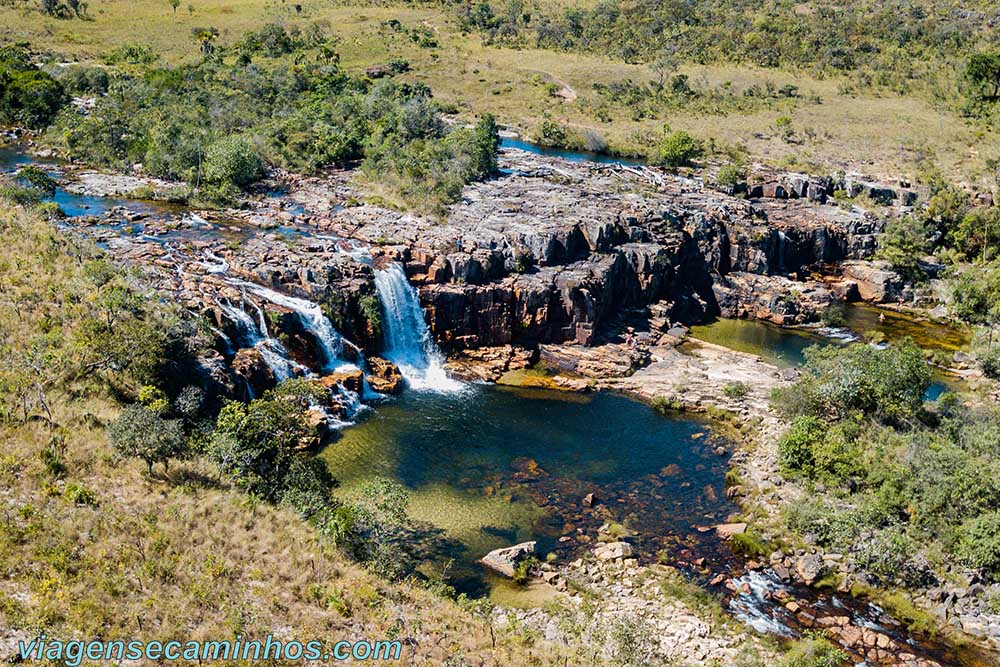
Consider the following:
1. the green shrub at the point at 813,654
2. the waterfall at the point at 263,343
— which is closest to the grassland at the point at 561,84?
the waterfall at the point at 263,343

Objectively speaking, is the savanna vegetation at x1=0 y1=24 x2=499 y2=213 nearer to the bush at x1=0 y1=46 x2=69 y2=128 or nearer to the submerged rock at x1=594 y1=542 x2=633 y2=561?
the bush at x1=0 y1=46 x2=69 y2=128

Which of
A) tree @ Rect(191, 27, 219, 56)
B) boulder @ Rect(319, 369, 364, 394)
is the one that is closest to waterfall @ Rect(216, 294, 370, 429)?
boulder @ Rect(319, 369, 364, 394)

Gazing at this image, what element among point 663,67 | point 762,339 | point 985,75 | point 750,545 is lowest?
point 762,339

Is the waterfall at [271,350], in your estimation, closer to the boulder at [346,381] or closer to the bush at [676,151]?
the boulder at [346,381]

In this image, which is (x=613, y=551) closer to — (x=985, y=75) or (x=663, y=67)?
(x=985, y=75)

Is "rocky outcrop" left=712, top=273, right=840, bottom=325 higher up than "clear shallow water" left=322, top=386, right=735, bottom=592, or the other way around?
"rocky outcrop" left=712, top=273, right=840, bottom=325

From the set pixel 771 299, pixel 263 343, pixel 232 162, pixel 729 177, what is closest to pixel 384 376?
pixel 263 343
